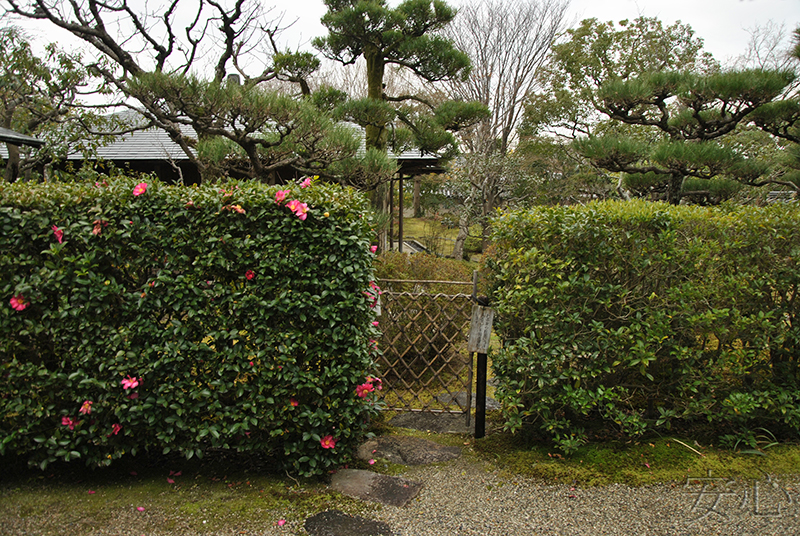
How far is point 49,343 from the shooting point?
8.77 ft

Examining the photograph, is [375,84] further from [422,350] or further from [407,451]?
[407,451]

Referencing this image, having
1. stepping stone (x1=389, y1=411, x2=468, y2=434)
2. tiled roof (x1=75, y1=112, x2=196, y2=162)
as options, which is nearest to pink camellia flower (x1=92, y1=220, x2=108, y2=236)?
stepping stone (x1=389, y1=411, x2=468, y2=434)

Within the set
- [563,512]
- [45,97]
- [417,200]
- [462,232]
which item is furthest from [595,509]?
[417,200]

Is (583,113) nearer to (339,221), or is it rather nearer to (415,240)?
(415,240)

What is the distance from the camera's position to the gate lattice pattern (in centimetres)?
367

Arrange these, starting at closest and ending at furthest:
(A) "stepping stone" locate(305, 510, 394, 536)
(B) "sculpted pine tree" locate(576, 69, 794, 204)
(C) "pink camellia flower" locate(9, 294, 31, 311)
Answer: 1. (A) "stepping stone" locate(305, 510, 394, 536)
2. (C) "pink camellia flower" locate(9, 294, 31, 311)
3. (B) "sculpted pine tree" locate(576, 69, 794, 204)

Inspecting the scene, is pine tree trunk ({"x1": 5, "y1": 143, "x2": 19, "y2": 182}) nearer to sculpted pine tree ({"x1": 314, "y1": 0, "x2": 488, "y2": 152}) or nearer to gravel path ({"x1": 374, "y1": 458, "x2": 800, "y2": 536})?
sculpted pine tree ({"x1": 314, "y1": 0, "x2": 488, "y2": 152})

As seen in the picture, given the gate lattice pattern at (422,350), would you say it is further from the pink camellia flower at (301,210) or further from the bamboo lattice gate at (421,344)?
the pink camellia flower at (301,210)

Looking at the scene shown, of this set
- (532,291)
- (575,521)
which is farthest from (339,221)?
(575,521)

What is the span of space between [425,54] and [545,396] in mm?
5133

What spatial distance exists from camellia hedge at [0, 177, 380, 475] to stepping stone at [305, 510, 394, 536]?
0.35 metres

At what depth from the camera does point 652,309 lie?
2920 millimetres

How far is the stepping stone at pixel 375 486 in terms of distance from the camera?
2.59m

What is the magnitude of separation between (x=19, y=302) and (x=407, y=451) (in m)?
2.34
